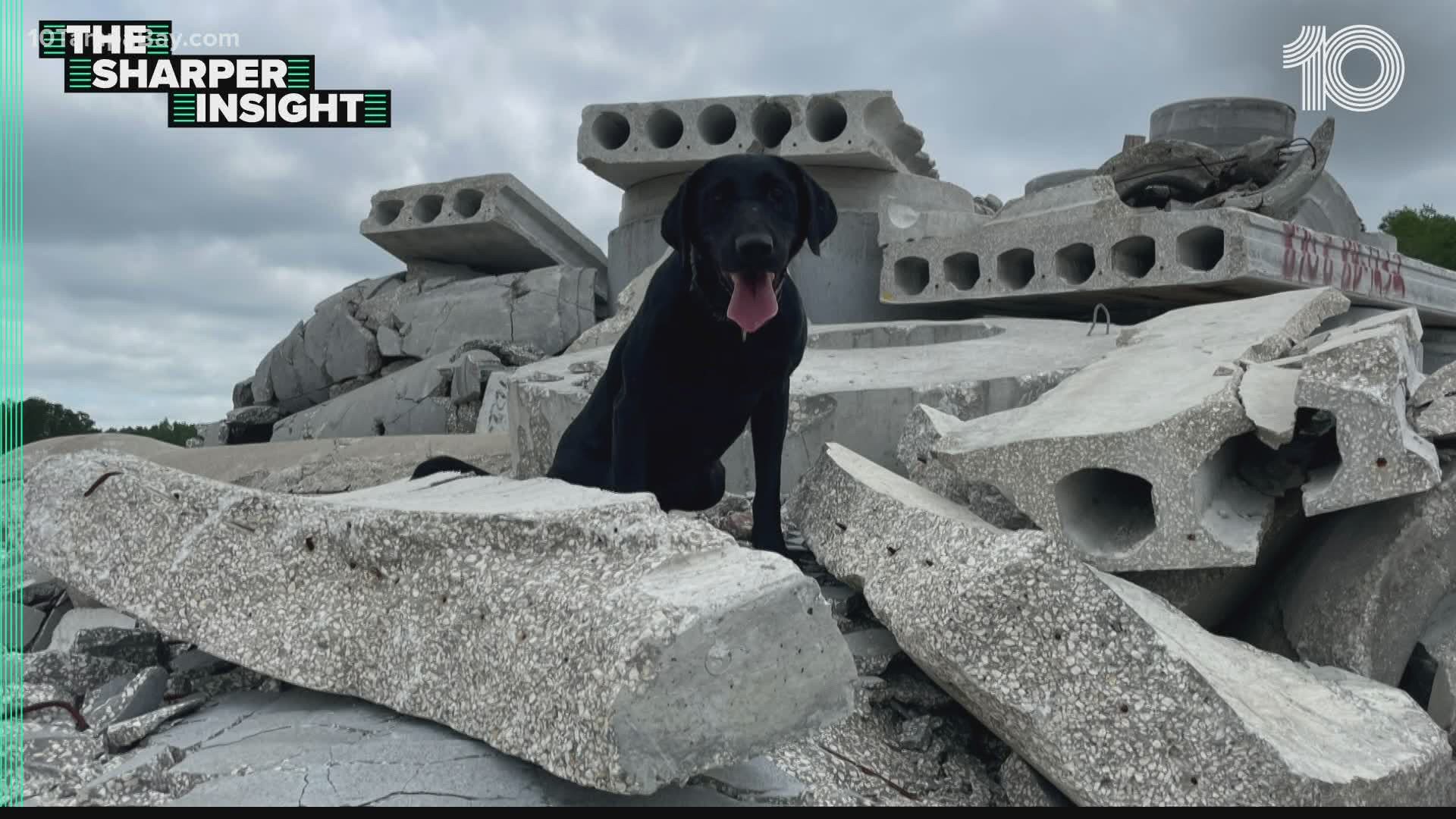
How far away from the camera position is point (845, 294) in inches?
337

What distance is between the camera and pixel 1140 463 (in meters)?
3.10

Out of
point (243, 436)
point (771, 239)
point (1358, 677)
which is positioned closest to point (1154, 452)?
point (1358, 677)

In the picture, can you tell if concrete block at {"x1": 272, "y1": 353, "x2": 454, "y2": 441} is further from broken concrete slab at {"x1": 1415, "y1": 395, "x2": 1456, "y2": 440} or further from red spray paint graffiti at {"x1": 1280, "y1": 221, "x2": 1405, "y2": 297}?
broken concrete slab at {"x1": 1415, "y1": 395, "x2": 1456, "y2": 440}

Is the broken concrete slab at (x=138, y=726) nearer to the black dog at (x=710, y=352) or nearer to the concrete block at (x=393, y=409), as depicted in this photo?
the black dog at (x=710, y=352)

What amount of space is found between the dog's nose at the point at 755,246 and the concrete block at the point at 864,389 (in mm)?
1612

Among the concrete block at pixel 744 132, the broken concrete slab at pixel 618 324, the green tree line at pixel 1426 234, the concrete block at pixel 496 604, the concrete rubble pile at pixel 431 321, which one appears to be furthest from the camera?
the green tree line at pixel 1426 234

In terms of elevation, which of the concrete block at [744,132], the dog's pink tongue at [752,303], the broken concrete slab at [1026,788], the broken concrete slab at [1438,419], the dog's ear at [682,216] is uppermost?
the concrete block at [744,132]

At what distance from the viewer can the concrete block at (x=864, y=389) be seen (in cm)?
465

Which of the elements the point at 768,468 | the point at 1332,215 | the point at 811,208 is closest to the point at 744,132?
the point at 1332,215

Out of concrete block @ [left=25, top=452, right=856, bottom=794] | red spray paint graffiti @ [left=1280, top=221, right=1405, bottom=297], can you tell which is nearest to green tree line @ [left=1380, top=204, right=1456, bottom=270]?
red spray paint graffiti @ [left=1280, top=221, right=1405, bottom=297]

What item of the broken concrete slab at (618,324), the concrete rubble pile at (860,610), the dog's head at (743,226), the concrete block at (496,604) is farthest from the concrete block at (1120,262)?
the concrete block at (496,604)

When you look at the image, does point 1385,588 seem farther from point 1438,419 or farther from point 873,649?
point 873,649

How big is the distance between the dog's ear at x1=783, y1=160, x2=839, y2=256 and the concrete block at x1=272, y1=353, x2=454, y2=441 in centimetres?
568

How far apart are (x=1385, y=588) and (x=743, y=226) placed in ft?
6.60
